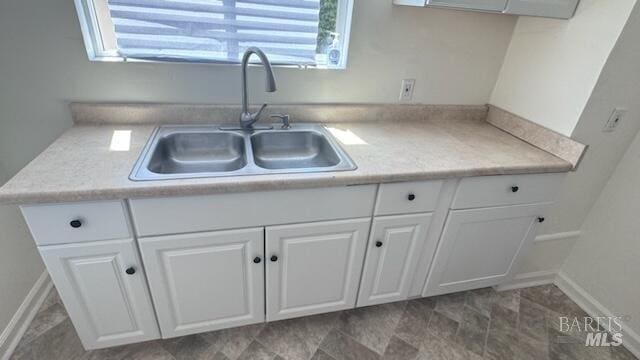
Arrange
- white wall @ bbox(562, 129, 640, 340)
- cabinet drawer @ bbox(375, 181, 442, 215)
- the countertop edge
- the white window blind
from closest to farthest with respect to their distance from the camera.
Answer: the countertop edge → cabinet drawer @ bbox(375, 181, 442, 215) → the white window blind → white wall @ bbox(562, 129, 640, 340)

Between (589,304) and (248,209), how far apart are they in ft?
6.64

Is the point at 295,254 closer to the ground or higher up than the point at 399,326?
higher up

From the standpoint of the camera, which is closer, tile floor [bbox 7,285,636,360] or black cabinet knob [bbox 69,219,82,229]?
black cabinet knob [bbox 69,219,82,229]

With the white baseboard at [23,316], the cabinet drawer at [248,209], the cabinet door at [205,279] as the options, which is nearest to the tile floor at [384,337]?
the white baseboard at [23,316]

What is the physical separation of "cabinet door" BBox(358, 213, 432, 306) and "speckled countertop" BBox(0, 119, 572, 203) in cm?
24

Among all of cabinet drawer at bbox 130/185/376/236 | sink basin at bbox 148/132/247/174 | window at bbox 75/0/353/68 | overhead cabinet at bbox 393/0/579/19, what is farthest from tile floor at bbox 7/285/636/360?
overhead cabinet at bbox 393/0/579/19

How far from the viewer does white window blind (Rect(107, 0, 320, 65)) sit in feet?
4.34

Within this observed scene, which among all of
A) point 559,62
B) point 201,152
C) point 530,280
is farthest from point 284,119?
point 530,280

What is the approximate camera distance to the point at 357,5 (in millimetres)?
1436

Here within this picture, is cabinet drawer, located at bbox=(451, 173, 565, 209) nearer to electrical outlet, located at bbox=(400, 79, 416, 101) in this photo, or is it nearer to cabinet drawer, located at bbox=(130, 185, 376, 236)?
cabinet drawer, located at bbox=(130, 185, 376, 236)

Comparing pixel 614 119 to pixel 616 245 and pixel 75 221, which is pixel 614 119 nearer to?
pixel 616 245

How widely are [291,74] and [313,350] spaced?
1341 mm

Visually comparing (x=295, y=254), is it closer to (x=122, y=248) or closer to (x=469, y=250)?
(x=122, y=248)

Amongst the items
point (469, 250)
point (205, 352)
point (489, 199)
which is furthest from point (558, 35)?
point (205, 352)
